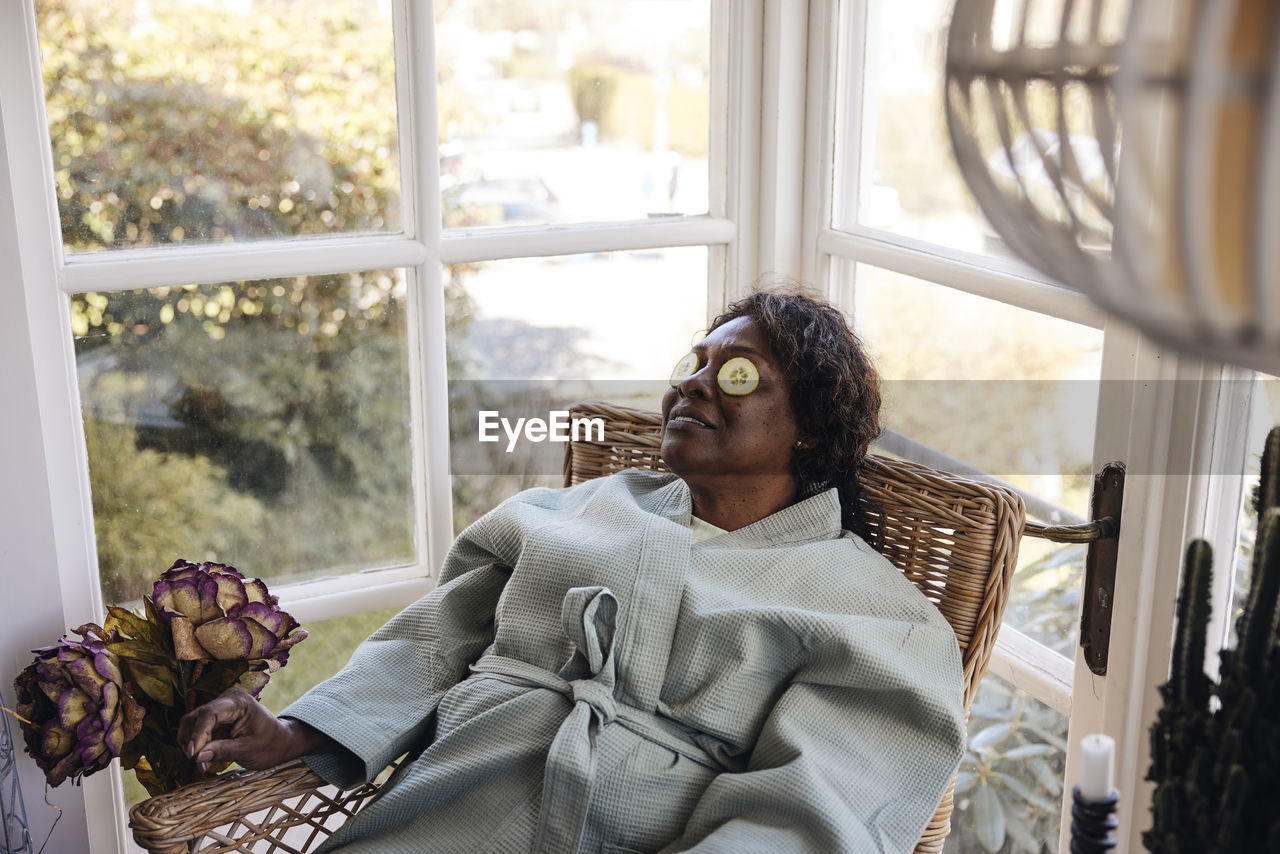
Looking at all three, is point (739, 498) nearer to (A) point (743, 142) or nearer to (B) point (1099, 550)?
(B) point (1099, 550)

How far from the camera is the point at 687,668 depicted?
144 centimetres

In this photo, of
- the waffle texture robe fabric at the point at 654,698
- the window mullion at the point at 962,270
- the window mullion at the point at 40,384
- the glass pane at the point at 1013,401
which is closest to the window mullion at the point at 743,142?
the window mullion at the point at 962,270

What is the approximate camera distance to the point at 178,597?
1490 millimetres

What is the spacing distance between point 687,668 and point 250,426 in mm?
935

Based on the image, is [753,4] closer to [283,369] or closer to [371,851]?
[283,369]

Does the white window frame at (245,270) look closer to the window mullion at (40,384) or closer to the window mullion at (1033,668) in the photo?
the window mullion at (40,384)

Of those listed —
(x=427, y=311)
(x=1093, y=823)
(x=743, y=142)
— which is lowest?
(x=1093, y=823)

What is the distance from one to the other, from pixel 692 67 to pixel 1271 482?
1534 mm

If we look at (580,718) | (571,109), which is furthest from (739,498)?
(571,109)

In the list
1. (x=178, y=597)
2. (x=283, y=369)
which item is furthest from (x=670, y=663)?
(x=283, y=369)

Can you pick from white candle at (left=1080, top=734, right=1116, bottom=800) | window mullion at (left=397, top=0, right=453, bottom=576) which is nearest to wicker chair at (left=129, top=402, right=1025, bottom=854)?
white candle at (left=1080, top=734, right=1116, bottom=800)

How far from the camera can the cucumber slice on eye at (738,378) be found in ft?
5.25

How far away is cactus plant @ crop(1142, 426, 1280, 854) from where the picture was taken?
2.79 ft

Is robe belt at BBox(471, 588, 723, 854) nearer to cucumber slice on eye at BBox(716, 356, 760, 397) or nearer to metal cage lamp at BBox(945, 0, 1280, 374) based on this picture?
cucumber slice on eye at BBox(716, 356, 760, 397)
